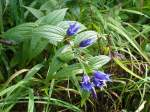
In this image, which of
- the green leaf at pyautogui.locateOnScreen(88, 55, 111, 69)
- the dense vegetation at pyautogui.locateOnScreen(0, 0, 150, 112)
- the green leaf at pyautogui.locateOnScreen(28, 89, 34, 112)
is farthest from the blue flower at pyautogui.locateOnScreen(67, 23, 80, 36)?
the green leaf at pyautogui.locateOnScreen(28, 89, 34, 112)

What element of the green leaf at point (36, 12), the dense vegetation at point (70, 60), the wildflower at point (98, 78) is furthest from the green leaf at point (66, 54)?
the green leaf at point (36, 12)

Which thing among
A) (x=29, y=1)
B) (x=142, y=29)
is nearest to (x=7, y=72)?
(x=29, y=1)

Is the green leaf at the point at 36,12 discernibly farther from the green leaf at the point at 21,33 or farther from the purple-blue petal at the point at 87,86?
the purple-blue petal at the point at 87,86

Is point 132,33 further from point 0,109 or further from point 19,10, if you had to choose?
point 0,109

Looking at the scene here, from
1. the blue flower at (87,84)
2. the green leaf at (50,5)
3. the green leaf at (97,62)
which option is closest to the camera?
the blue flower at (87,84)

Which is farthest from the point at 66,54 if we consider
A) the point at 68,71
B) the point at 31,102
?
the point at 31,102

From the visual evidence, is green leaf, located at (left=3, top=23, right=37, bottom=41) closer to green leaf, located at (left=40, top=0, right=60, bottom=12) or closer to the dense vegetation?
the dense vegetation

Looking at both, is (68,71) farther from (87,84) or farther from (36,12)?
(36,12)
